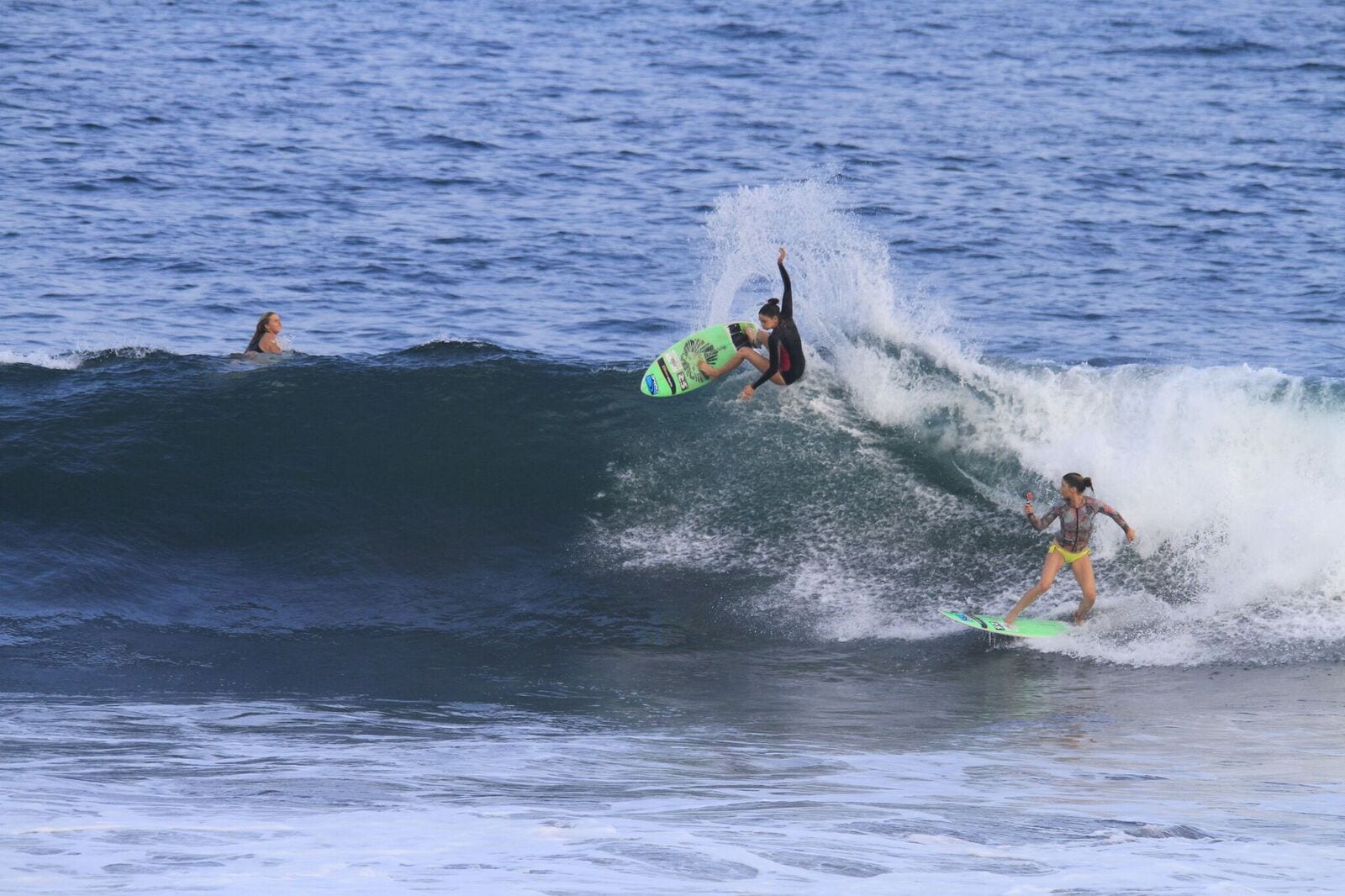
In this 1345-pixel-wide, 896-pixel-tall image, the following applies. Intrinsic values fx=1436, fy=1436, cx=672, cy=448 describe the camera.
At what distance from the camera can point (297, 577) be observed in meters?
13.3

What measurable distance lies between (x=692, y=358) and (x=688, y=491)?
1.47 meters

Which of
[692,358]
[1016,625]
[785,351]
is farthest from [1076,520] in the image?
[692,358]

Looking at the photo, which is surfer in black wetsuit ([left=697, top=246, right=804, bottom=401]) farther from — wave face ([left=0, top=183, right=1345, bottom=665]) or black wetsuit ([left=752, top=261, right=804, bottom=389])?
wave face ([left=0, top=183, right=1345, bottom=665])

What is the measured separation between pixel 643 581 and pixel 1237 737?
A: 5.45 metres

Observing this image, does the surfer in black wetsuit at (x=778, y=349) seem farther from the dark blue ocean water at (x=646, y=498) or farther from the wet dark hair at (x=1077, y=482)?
the wet dark hair at (x=1077, y=482)

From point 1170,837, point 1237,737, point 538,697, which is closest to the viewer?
point 1170,837

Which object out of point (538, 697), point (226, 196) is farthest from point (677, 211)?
point (538, 697)

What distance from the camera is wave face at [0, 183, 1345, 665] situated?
1285 centimetres

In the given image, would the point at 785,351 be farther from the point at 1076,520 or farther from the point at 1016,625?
the point at 1016,625

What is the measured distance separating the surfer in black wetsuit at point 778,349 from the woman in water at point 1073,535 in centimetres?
312

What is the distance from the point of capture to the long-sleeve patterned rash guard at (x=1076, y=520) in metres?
12.2

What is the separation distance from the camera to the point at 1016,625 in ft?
40.6

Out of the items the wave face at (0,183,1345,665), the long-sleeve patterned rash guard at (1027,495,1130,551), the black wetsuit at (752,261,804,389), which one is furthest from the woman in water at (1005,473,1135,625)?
the black wetsuit at (752,261,804,389)

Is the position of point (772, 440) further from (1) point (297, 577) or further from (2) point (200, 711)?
(2) point (200, 711)
